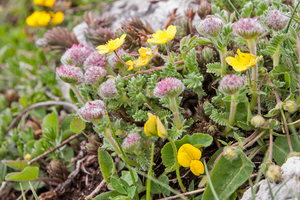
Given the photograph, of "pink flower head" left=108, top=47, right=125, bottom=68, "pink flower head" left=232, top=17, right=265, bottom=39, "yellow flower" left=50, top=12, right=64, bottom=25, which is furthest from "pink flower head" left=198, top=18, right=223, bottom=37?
"yellow flower" left=50, top=12, right=64, bottom=25

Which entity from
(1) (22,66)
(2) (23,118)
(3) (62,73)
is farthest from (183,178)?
(1) (22,66)

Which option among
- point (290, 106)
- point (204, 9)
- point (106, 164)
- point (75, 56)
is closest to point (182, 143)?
point (106, 164)

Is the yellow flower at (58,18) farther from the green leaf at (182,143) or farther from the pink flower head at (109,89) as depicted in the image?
the green leaf at (182,143)

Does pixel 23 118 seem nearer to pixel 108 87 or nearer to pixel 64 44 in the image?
pixel 64 44

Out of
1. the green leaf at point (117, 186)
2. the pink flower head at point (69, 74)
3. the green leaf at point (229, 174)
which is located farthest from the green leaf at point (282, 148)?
the pink flower head at point (69, 74)

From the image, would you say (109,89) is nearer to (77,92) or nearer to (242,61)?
(77,92)

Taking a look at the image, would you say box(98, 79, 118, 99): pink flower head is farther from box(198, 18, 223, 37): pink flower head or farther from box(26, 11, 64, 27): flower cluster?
box(26, 11, 64, 27): flower cluster

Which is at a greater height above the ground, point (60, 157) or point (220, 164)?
point (220, 164)
